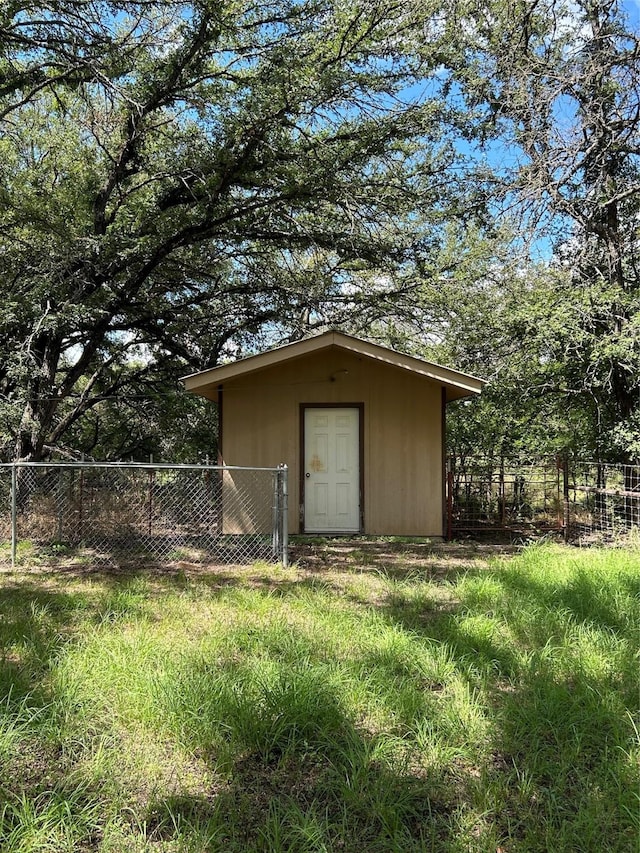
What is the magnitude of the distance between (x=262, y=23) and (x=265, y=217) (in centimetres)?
275

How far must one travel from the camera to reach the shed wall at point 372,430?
8.38 meters

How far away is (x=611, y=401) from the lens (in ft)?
31.7

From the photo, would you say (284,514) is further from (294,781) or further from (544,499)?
(544,499)

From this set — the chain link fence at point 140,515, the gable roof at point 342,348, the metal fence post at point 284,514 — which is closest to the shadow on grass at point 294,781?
the metal fence post at point 284,514

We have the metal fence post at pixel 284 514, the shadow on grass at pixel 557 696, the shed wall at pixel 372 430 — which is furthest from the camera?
the shed wall at pixel 372 430

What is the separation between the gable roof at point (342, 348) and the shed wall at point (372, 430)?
50 cm

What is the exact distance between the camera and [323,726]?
2.52 m

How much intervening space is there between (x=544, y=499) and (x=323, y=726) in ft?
24.0

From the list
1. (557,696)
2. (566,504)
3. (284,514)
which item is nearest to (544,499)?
(566,504)

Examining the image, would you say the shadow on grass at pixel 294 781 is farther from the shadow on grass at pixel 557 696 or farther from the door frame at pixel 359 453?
the door frame at pixel 359 453

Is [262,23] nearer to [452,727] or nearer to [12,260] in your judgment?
[12,260]

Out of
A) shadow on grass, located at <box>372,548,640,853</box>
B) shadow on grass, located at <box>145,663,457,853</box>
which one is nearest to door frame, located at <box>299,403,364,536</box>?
shadow on grass, located at <box>372,548,640,853</box>

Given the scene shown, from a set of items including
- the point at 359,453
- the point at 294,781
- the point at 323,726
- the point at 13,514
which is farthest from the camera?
the point at 359,453

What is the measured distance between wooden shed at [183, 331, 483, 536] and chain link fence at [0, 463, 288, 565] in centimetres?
52
